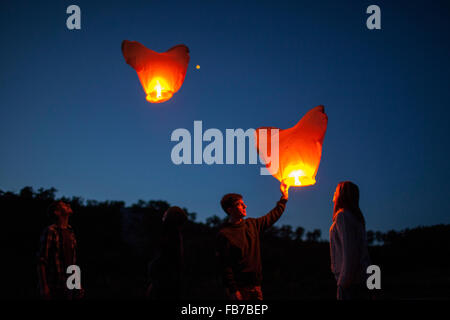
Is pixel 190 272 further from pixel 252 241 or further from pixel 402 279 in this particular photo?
pixel 252 241

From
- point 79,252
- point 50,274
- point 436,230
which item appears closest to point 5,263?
point 79,252

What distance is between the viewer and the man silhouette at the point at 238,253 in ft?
10.9

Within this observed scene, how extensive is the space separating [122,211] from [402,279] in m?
13.3

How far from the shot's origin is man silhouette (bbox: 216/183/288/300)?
131 inches

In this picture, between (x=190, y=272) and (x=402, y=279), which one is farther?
(x=190, y=272)

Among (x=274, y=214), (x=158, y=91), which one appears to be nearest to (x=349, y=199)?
(x=274, y=214)

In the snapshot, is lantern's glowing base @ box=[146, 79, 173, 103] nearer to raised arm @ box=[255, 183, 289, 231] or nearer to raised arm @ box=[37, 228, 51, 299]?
raised arm @ box=[255, 183, 289, 231]

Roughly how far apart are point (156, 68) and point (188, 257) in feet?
41.2

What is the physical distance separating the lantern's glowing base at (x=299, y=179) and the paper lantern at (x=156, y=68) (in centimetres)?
164

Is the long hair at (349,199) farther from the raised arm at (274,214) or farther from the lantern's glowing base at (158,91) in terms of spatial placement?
the lantern's glowing base at (158,91)

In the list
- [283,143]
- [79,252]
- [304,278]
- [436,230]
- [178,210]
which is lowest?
[304,278]

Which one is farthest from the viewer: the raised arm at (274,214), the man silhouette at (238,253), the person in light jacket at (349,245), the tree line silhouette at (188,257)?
the tree line silhouette at (188,257)

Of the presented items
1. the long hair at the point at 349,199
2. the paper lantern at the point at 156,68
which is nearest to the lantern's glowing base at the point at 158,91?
the paper lantern at the point at 156,68

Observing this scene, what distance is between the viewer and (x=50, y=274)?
4023mm
